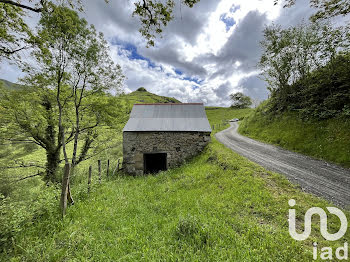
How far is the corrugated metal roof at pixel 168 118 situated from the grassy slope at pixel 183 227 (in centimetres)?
634

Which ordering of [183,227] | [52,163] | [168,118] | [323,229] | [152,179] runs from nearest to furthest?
[323,229] < [183,227] < [152,179] < [52,163] < [168,118]

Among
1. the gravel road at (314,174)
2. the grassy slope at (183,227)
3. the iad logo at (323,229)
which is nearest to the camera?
the iad logo at (323,229)

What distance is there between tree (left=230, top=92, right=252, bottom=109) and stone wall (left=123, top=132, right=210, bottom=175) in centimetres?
6871

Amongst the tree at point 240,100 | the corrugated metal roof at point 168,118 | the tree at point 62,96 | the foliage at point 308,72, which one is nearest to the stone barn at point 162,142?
the corrugated metal roof at point 168,118

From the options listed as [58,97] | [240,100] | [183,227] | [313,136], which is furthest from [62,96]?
[240,100]

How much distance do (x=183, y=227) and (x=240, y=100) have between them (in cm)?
7843

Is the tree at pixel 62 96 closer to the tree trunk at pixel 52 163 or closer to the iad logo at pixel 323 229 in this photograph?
the tree trunk at pixel 52 163

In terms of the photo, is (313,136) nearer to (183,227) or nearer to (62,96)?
(183,227)

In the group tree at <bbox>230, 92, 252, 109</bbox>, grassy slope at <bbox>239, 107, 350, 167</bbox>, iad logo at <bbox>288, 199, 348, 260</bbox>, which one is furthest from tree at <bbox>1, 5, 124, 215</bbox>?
tree at <bbox>230, 92, 252, 109</bbox>

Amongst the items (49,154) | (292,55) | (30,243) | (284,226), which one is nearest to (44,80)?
(49,154)

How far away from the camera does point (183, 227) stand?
3805 mm

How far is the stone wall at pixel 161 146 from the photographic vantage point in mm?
11836

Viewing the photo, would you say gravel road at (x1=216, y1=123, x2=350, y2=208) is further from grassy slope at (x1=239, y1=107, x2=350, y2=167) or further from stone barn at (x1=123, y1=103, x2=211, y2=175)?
stone barn at (x1=123, y1=103, x2=211, y2=175)

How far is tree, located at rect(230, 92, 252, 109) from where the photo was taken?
70188 millimetres
